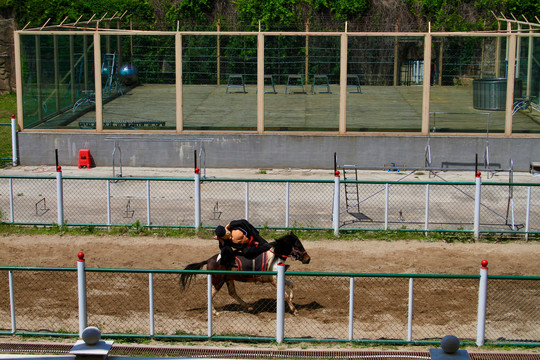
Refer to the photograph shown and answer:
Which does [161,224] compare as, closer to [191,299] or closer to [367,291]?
[191,299]

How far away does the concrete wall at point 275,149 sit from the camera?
21031mm

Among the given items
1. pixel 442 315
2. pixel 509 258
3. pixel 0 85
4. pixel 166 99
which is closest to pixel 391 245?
pixel 509 258

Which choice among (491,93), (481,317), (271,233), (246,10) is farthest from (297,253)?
(246,10)

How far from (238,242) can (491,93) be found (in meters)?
13.6

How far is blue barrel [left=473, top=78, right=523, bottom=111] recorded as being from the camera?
21.8 m

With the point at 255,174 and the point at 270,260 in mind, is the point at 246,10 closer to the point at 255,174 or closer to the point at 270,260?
the point at 255,174

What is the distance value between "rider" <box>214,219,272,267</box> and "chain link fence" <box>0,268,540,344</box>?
0.74 meters

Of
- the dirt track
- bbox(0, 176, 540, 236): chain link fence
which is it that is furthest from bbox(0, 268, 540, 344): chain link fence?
bbox(0, 176, 540, 236): chain link fence

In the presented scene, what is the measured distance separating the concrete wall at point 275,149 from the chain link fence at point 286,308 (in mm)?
9366

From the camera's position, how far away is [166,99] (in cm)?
2236

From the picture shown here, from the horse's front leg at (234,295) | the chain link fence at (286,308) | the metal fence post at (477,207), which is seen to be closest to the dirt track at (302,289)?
the chain link fence at (286,308)

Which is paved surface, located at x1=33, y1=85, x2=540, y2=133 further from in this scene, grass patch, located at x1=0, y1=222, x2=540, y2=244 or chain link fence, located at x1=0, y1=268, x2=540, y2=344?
chain link fence, located at x1=0, y1=268, x2=540, y2=344

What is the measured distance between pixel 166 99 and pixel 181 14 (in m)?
12.5

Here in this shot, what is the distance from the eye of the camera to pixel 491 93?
2209cm
